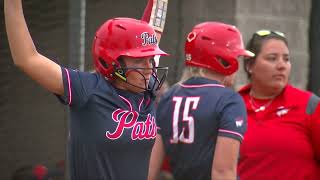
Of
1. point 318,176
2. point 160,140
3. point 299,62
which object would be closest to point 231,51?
point 160,140

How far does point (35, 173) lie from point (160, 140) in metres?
2.23

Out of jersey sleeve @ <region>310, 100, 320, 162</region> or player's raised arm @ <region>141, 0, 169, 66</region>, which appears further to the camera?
jersey sleeve @ <region>310, 100, 320, 162</region>

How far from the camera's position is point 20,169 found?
6656mm

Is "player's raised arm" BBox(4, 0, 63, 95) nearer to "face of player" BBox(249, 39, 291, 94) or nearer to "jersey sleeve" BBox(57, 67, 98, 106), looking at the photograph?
"jersey sleeve" BBox(57, 67, 98, 106)

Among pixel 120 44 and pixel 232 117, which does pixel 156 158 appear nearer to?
pixel 232 117

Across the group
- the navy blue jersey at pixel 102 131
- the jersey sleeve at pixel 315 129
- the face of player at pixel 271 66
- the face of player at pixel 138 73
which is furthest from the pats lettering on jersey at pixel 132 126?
the face of player at pixel 271 66

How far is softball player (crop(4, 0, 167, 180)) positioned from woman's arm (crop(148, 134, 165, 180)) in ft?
1.80

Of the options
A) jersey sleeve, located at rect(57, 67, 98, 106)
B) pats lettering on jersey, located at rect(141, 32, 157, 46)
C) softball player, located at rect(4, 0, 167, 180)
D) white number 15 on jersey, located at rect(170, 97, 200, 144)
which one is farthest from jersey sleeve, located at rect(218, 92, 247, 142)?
jersey sleeve, located at rect(57, 67, 98, 106)

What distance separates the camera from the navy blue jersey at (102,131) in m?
3.80

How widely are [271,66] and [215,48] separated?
25.9 inches

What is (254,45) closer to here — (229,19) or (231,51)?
(231,51)

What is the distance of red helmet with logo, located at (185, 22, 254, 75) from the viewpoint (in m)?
4.46

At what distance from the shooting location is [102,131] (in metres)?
3.81

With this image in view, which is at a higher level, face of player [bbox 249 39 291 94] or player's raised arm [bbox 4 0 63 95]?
player's raised arm [bbox 4 0 63 95]
